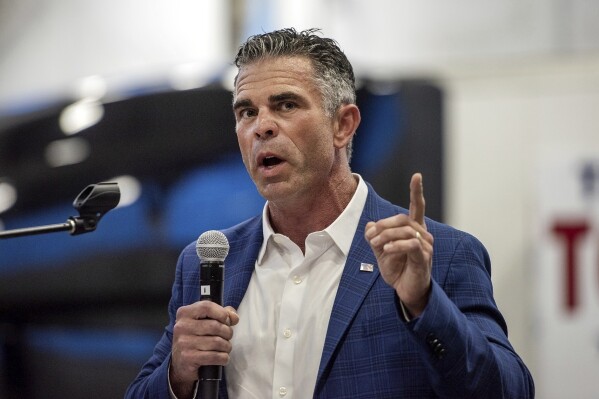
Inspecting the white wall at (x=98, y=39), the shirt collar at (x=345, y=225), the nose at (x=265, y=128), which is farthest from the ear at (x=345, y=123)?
the white wall at (x=98, y=39)

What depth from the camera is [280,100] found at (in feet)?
7.57

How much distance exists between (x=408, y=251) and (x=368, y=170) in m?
3.15

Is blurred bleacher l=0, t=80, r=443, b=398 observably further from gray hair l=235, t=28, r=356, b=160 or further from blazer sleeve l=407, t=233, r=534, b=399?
blazer sleeve l=407, t=233, r=534, b=399

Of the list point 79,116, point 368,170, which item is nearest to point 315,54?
point 368,170

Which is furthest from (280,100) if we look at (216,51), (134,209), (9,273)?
(216,51)

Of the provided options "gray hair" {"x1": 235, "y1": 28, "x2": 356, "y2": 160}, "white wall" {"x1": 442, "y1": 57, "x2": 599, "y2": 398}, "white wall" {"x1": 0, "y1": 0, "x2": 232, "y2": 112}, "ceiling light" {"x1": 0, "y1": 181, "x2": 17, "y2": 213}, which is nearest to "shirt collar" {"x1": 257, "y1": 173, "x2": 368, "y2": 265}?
"gray hair" {"x1": 235, "y1": 28, "x2": 356, "y2": 160}

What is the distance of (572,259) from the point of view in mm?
5348

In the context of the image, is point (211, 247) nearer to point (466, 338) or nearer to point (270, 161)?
point (270, 161)

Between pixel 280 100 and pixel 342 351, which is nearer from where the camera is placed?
pixel 342 351

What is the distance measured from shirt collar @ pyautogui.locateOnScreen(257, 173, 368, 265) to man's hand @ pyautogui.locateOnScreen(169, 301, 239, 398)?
15.0 inches

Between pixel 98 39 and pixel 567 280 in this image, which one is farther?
pixel 98 39

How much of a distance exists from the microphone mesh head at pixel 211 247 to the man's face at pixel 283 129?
0.67 ft

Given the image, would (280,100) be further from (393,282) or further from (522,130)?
(522,130)

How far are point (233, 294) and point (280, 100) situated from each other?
475 mm
